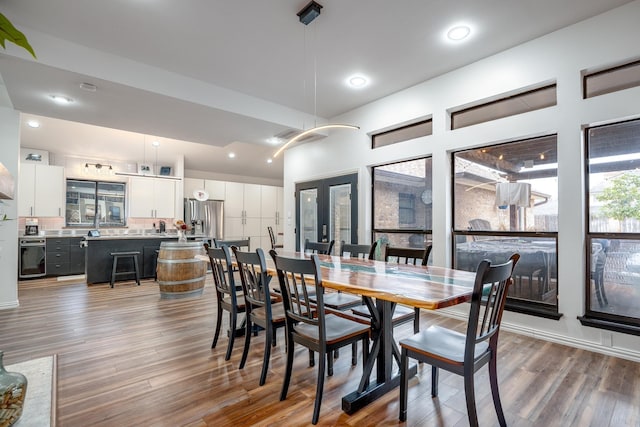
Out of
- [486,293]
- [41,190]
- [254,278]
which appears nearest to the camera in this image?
[486,293]

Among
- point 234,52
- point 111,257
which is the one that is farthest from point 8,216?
point 234,52

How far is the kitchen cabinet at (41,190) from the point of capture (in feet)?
20.8

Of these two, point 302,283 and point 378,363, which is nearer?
point 302,283

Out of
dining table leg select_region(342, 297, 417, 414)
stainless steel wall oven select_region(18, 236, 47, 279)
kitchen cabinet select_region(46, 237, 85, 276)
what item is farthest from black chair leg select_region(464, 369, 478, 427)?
stainless steel wall oven select_region(18, 236, 47, 279)

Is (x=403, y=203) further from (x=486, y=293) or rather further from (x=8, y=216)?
(x=8, y=216)

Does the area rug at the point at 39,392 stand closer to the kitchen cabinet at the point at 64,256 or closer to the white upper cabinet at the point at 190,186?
the kitchen cabinet at the point at 64,256

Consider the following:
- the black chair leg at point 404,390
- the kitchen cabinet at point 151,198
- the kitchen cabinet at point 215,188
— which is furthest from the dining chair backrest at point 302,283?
the kitchen cabinet at point 215,188

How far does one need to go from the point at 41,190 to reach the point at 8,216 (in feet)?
10.3

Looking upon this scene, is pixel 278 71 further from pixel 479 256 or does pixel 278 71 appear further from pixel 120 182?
→ pixel 120 182

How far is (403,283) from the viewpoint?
1.92m

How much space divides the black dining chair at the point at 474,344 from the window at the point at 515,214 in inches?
70.9

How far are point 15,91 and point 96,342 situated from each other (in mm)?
2990

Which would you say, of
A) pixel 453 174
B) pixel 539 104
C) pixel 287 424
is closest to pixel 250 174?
pixel 453 174

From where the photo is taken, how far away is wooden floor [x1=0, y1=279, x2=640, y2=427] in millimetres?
1861
